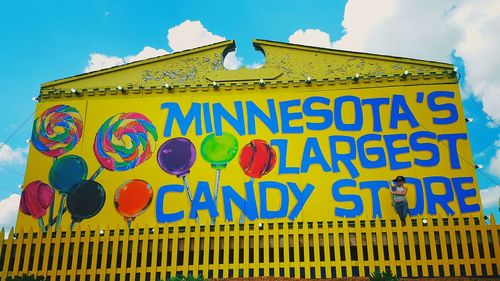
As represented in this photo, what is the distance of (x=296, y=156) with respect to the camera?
1377 centimetres

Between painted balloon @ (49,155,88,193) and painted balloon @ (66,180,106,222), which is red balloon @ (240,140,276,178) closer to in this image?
painted balloon @ (66,180,106,222)

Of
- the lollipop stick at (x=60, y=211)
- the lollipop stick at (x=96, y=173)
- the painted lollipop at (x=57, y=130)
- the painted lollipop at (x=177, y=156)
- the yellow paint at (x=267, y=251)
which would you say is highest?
the painted lollipop at (x=57, y=130)

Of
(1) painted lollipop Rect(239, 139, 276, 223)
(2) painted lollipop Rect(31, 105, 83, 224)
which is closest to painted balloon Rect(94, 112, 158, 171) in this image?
(2) painted lollipop Rect(31, 105, 83, 224)

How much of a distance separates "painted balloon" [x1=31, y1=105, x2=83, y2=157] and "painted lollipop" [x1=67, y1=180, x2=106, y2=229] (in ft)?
4.90

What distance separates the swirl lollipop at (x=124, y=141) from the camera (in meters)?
14.2

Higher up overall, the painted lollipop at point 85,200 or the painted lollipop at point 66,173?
the painted lollipop at point 66,173

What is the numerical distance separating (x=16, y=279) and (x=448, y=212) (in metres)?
10.9

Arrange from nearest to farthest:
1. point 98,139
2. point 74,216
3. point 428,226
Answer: point 428,226, point 74,216, point 98,139

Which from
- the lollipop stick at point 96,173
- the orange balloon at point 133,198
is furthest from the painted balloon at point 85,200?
the orange balloon at point 133,198

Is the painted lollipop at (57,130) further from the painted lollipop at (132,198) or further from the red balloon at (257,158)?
the red balloon at (257,158)

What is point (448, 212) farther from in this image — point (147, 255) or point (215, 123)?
point (147, 255)

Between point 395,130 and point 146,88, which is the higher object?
point 146,88

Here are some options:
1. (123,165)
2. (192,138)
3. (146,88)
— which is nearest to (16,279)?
(123,165)

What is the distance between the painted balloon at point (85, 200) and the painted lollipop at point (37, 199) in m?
0.71
